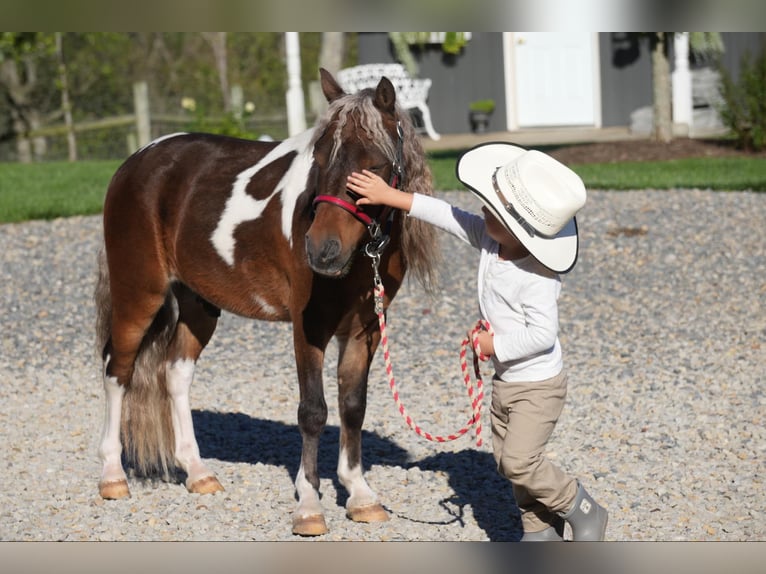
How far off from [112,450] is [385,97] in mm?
2201

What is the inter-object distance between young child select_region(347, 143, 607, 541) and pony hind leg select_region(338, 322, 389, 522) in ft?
2.35

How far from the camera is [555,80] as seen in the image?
19812 mm

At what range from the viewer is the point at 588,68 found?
19.6m

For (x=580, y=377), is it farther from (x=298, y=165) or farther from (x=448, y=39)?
(x=448, y=39)

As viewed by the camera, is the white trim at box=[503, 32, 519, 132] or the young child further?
the white trim at box=[503, 32, 519, 132]

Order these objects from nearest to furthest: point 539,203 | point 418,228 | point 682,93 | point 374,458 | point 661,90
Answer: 1. point 539,203
2. point 418,228
3. point 374,458
4. point 661,90
5. point 682,93

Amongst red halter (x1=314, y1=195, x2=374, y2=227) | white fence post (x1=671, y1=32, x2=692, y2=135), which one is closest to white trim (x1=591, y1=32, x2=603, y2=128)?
white fence post (x1=671, y1=32, x2=692, y2=135)

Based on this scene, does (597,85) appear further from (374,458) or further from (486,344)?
(486,344)

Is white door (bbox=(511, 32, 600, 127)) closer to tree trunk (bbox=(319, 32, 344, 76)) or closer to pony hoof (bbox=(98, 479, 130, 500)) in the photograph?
tree trunk (bbox=(319, 32, 344, 76))

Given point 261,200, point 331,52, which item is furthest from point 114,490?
point 331,52

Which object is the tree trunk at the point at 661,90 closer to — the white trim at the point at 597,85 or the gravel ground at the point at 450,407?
the white trim at the point at 597,85

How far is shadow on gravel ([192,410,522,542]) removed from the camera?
4.30m

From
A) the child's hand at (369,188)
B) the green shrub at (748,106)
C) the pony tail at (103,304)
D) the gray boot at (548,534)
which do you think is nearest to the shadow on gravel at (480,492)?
the gray boot at (548,534)
